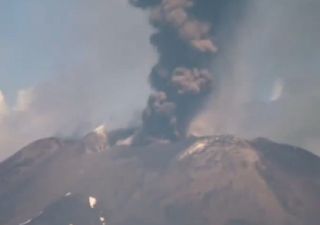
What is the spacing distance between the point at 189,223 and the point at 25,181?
43.6 m

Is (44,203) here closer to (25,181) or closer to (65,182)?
(65,182)

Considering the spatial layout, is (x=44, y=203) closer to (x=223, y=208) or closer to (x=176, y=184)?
(x=176, y=184)

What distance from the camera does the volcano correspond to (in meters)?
78.9

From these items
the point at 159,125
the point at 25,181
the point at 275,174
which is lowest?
the point at 275,174

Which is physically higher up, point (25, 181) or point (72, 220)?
point (25, 181)

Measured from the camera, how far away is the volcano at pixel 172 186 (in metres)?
78.9

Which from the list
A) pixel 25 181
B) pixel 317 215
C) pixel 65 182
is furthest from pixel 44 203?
pixel 317 215

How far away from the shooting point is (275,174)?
296 ft

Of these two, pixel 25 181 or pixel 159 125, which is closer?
pixel 159 125

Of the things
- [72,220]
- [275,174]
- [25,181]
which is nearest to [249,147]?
[275,174]

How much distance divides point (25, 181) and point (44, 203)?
1507cm

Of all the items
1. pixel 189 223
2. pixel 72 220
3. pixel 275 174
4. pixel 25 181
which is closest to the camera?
pixel 189 223

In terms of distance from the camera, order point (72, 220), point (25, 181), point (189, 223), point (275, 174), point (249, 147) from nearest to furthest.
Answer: point (189, 223), point (72, 220), point (275, 174), point (249, 147), point (25, 181)

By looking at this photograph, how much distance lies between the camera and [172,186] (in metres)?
87.7
